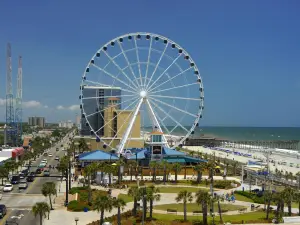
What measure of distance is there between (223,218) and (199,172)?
27498 millimetres

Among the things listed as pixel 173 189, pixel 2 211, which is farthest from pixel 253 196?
pixel 2 211

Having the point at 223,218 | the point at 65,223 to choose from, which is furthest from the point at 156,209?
the point at 65,223

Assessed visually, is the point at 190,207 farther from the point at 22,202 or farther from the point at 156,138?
the point at 156,138

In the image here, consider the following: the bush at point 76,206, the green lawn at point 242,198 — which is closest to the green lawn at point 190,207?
the green lawn at point 242,198

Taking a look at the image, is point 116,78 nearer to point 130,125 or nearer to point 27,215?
point 130,125

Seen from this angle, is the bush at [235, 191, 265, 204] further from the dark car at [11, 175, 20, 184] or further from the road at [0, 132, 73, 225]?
the dark car at [11, 175, 20, 184]

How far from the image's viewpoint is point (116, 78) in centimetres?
7969

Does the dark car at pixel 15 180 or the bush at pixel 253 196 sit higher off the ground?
the dark car at pixel 15 180

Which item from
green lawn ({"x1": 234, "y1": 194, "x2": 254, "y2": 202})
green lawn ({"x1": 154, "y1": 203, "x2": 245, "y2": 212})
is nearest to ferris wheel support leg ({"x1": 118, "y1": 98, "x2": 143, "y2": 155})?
green lawn ({"x1": 234, "y1": 194, "x2": 254, "y2": 202})

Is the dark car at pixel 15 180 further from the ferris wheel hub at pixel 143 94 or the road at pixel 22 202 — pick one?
the ferris wheel hub at pixel 143 94

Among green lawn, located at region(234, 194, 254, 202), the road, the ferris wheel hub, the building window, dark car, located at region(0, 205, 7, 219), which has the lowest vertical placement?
green lawn, located at region(234, 194, 254, 202)

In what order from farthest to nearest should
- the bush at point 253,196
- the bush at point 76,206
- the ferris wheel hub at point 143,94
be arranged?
1. the ferris wheel hub at point 143,94
2. the bush at point 253,196
3. the bush at point 76,206

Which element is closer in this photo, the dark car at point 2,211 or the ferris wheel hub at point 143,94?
the dark car at point 2,211

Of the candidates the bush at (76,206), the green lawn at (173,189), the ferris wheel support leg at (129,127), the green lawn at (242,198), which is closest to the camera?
the bush at (76,206)
